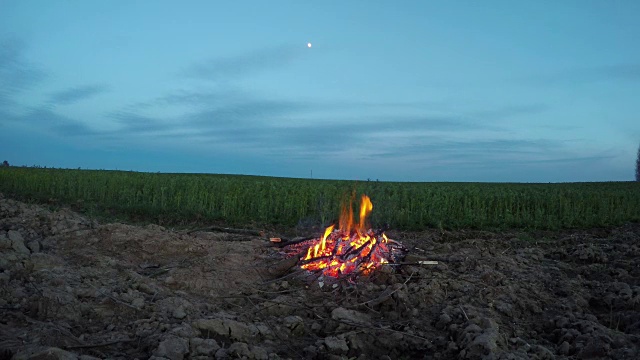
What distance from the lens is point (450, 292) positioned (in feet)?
19.6

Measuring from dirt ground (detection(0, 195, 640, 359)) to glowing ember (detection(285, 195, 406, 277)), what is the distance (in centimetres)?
23

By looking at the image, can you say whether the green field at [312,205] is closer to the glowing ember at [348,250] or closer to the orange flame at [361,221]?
the orange flame at [361,221]

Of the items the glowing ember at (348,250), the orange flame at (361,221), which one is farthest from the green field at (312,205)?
the glowing ember at (348,250)

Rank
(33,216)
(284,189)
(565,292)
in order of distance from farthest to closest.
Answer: (284,189) < (33,216) < (565,292)

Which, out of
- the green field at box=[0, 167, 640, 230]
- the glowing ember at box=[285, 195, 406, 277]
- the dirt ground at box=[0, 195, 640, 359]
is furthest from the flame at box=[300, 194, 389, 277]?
the green field at box=[0, 167, 640, 230]

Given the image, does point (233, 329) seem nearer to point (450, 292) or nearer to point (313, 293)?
point (313, 293)

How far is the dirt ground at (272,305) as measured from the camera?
4.37m

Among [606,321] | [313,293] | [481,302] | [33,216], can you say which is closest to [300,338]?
[313,293]

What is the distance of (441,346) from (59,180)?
19.0 meters

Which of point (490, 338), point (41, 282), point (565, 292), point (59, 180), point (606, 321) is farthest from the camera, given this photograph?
point (59, 180)

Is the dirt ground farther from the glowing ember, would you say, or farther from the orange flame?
the orange flame

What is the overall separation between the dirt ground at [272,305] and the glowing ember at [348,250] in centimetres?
23

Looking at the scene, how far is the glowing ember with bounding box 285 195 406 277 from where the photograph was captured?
6340mm

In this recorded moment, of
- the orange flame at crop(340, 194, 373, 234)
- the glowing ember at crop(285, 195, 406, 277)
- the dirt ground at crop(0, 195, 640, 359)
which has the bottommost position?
the dirt ground at crop(0, 195, 640, 359)
